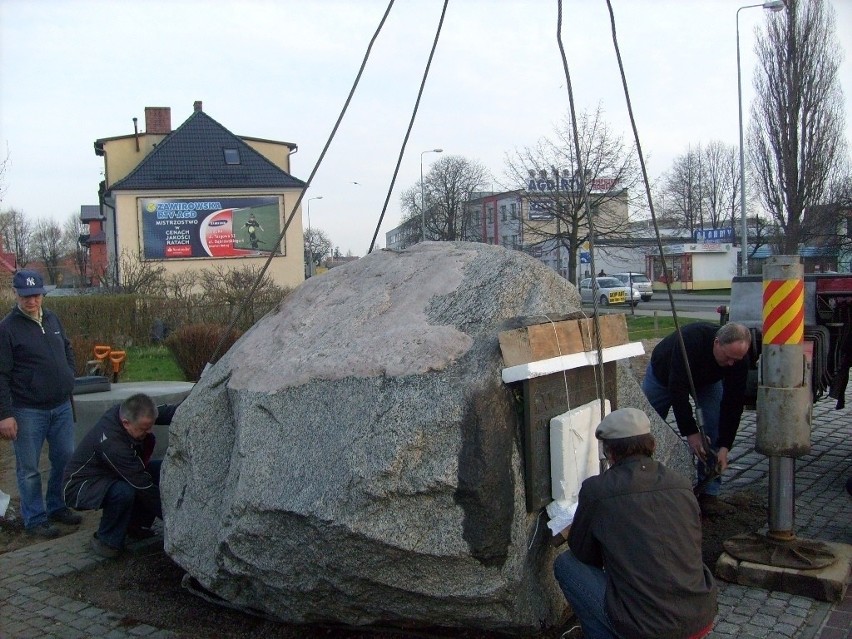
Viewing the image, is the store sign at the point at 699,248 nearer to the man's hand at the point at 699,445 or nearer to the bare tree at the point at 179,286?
the bare tree at the point at 179,286

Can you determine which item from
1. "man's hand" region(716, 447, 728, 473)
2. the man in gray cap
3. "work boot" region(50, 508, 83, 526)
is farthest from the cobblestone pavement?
the man in gray cap

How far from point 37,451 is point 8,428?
0.39 m

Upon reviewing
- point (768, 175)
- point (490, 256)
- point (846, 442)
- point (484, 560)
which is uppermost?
point (768, 175)

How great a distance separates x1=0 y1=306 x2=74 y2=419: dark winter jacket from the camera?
17.3ft

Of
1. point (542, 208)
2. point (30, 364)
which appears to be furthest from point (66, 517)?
point (542, 208)

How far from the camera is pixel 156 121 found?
36.1 m

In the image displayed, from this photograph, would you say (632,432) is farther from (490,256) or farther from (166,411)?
(166,411)

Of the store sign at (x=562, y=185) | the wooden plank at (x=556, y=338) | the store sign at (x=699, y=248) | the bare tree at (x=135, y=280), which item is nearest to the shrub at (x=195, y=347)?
the wooden plank at (x=556, y=338)

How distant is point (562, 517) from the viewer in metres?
3.59

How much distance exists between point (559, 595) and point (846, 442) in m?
5.45

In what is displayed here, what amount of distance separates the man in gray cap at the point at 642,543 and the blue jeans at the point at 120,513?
2.87 m

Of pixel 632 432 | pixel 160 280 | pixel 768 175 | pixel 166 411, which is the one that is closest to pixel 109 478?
pixel 166 411

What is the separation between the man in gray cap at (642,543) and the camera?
279 cm

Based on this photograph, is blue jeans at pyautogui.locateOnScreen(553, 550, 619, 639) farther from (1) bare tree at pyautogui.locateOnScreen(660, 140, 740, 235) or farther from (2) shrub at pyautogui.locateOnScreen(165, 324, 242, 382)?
(1) bare tree at pyautogui.locateOnScreen(660, 140, 740, 235)
